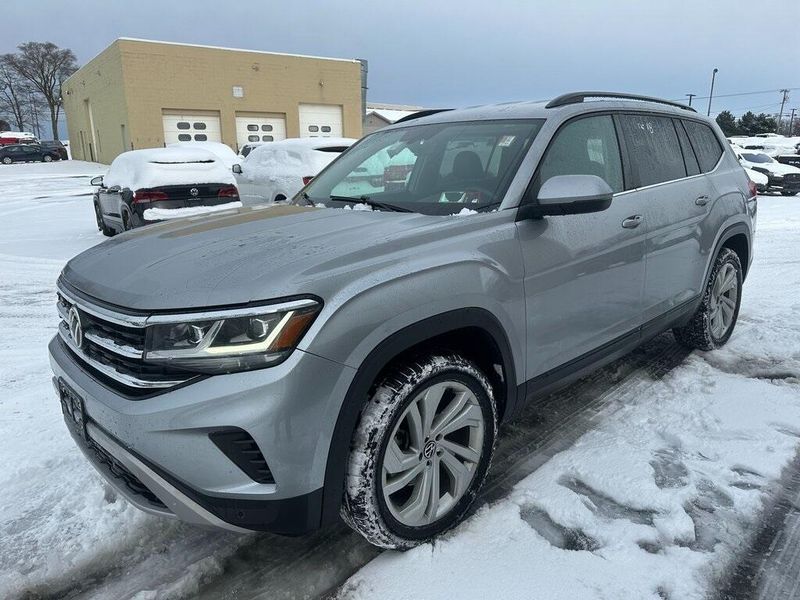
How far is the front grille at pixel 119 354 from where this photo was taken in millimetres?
1933

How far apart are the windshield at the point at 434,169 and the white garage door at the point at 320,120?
30.8 meters

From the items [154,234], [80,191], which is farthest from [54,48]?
[154,234]

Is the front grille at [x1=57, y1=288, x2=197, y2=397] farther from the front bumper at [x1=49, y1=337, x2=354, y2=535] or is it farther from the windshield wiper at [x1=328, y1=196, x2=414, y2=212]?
the windshield wiper at [x1=328, y1=196, x2=414, y2=212]

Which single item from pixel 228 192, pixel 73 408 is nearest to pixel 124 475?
pixel 73 408

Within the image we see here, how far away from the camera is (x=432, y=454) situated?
2.33 metres

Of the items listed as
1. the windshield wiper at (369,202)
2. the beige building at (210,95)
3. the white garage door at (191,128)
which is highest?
the beige building at (210,95)

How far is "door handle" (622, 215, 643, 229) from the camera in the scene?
10.4 feet

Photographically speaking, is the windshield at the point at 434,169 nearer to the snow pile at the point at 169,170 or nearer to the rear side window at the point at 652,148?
the rear side window at the point at 652,148

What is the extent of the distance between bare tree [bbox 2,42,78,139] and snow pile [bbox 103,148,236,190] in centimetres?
5743

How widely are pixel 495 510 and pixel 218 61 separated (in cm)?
3151

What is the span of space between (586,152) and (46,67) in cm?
6773

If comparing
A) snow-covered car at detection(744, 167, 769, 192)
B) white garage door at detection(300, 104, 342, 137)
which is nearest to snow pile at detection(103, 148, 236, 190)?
snow-covered car at detection(744, 167, 769, 192)

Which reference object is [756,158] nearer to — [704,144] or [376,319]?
[704,144]

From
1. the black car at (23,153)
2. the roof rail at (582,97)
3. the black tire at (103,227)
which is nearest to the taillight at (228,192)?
the black tire at (103,227)
